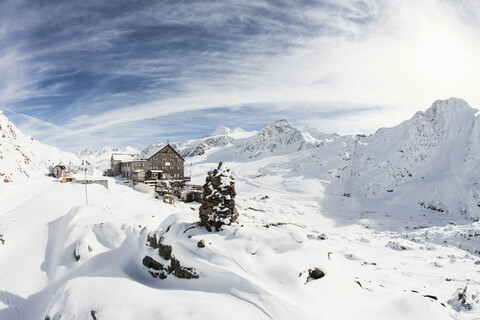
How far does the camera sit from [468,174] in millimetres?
40094

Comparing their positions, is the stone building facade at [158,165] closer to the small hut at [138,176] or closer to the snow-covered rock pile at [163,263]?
the small hut at [138,176]

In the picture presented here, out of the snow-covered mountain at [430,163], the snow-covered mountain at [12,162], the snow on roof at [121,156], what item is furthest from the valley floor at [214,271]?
the snow on roof at [121,156]

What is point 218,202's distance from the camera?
1156 centimetres

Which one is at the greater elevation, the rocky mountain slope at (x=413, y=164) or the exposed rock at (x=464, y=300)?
the rocky mountain slope at (x=413, y=164)

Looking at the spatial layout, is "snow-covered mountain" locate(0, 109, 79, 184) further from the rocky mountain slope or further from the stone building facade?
the rocky mountain slope

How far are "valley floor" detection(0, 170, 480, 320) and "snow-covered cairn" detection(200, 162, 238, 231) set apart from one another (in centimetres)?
54

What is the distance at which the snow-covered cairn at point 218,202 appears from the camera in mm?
11258

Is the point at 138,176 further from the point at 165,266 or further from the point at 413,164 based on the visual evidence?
the point at 413,164

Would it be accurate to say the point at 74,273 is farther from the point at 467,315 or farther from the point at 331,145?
the point at 331,145

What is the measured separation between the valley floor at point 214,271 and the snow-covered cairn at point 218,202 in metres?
0.54

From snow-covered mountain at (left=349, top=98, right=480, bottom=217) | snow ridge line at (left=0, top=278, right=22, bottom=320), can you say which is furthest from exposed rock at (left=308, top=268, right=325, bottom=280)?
snow-covered mountain at (left=349, top=98, right=480, bottom=217)

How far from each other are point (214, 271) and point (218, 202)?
3.49 meters

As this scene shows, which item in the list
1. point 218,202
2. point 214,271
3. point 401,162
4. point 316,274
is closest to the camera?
point 214,271

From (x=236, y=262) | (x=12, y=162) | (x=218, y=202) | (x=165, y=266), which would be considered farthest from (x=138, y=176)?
(x=236, y=262)
